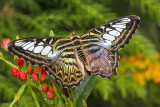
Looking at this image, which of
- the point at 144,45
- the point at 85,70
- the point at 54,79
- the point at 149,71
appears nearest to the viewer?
the point at 54,79

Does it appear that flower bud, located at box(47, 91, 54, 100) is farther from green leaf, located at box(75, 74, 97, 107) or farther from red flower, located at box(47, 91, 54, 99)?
green leaf, located at box(75, 74, 97, 107)

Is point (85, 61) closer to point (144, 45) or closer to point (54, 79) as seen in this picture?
point (54, 79)

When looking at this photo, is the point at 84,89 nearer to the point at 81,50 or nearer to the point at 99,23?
the point at 81,50

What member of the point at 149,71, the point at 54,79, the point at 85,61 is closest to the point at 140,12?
the point at 149,71

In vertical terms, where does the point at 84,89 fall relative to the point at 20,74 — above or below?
below

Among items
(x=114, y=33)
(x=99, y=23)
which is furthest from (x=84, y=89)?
(x=99, y=23)

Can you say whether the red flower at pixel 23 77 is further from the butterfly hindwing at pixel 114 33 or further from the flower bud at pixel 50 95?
the butterfly hindwing at pixel 114 33

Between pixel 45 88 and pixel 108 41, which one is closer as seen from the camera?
pixel 45 88
